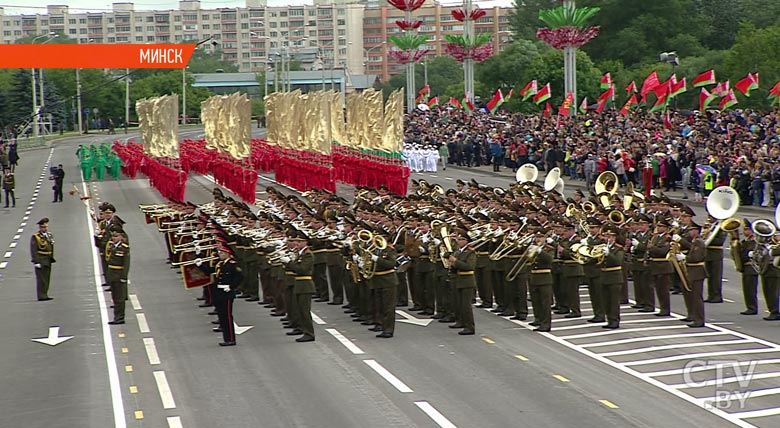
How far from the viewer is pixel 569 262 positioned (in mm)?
19906

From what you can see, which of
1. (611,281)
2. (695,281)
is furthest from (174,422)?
(695,281)

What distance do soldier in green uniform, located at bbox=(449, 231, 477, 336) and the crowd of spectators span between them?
16768 mm

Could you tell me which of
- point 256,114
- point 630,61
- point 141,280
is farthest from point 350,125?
point 256,114

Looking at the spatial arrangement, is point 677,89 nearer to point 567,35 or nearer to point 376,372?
point 567,35

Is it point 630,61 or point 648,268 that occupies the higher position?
point 630,61

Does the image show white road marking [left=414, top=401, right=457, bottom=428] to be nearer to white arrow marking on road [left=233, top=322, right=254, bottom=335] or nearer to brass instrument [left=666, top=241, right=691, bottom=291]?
white arrow marking on road [left=233, top=322, right=254, bottom=335]

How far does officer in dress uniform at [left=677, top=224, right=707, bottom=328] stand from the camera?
1888 cm

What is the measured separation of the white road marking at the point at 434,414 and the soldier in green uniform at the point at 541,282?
498 centimetres

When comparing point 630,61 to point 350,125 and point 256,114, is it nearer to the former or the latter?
point 256,114

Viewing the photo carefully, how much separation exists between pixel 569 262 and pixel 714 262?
2756 millimetres

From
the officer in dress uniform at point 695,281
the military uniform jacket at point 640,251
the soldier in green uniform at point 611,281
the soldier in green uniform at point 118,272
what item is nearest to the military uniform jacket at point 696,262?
the officer in dress uniform at point 695,281

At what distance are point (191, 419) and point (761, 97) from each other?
152 feet

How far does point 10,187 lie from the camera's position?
4394 cm

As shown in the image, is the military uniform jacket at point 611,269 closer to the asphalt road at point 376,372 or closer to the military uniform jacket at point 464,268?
the asphalt road at point 376,372
